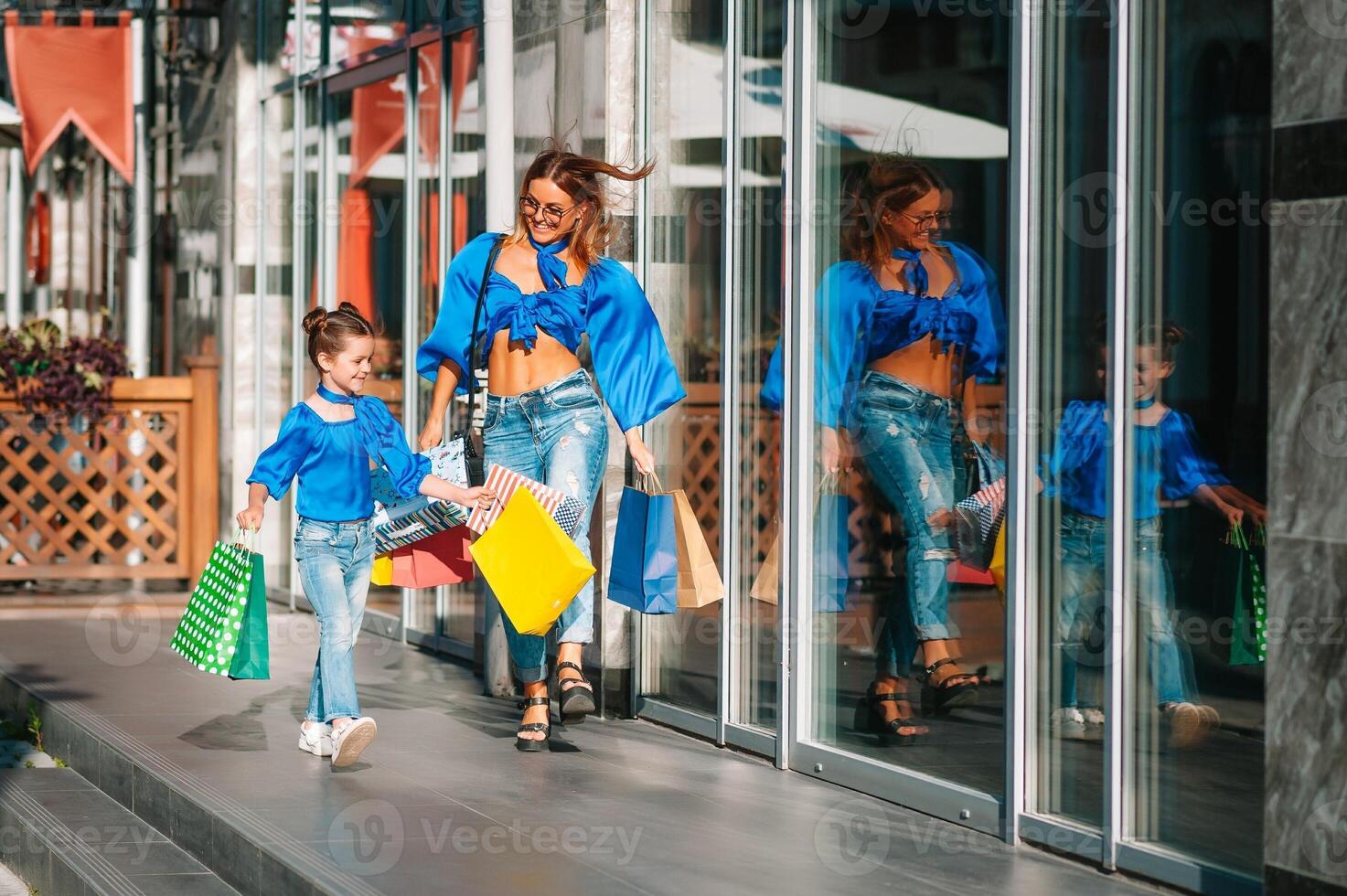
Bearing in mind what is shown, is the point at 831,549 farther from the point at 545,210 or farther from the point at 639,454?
the point at 545,210

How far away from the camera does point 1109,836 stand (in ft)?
13.2

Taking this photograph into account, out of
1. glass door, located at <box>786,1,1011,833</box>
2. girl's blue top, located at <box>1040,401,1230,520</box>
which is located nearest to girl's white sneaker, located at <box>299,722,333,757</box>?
glass door, located at <box>786,1,1011,833</box>

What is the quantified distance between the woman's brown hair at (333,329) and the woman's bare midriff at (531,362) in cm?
41

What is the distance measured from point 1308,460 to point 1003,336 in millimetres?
1157

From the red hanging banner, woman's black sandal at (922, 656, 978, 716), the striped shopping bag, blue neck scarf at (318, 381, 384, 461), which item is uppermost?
the red hanging banner

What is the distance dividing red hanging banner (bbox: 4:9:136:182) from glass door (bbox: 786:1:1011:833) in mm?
7310

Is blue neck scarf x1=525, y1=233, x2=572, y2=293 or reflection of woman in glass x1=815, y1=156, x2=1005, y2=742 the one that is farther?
blue neck scarf x1=525, y1=233, x2=572, y2=293

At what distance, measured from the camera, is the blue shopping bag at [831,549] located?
5266mm

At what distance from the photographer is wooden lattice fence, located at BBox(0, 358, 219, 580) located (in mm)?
10141

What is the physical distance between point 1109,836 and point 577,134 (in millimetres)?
3370

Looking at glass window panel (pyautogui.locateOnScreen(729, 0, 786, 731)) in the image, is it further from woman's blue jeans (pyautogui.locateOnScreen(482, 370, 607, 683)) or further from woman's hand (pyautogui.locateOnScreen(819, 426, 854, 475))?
woman's blue jeans (pyautogui.locateOnScreen(482, 370, 607, 683))

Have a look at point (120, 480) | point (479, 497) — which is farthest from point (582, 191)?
point (120, 480)

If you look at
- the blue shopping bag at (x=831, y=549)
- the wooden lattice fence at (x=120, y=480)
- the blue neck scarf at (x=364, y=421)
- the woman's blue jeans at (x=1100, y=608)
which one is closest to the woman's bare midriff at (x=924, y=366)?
the blue shopping bag at (x=831, y=549)

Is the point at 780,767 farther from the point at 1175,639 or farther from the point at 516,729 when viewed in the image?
the point at 1175,639
